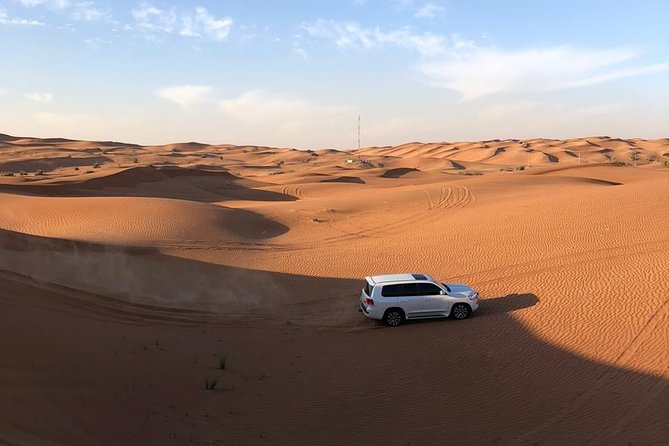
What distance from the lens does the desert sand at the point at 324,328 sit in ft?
27.8

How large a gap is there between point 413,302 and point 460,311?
Result: 1.21 metres

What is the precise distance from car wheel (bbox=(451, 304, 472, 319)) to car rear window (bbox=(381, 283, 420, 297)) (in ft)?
3.20

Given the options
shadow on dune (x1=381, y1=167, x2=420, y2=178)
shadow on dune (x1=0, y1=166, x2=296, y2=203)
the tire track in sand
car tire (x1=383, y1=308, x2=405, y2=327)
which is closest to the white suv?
car tire (x1=383, y1=308, x2=405, y2=327)

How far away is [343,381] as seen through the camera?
10438 mm

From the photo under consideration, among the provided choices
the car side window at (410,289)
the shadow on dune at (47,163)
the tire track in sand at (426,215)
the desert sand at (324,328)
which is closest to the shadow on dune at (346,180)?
the tire track in sand at (426,215)

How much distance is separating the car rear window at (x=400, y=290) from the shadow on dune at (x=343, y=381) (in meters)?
0.83

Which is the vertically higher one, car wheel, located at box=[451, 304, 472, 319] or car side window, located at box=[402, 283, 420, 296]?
car side window, located at box=[402, 283, 420, 296]

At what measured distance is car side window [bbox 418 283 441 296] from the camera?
14266 mm

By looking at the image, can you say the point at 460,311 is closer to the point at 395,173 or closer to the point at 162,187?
the point at 162,187

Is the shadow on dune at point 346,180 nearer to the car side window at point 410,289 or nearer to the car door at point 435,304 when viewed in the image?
the car side window at point 410,289

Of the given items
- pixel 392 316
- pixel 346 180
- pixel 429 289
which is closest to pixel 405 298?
pixel 392 316

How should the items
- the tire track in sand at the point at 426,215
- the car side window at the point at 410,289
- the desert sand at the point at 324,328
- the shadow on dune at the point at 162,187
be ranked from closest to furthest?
the desert sand at the point at 324,328 → the car side window at the point at 410,289 → the tire track in sand at the point at 426,215 → the shadow on dune at the point at 162,187

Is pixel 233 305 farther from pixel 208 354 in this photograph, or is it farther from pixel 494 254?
pixel 494 254

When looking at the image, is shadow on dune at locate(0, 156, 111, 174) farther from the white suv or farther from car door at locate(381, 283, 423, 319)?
car door at locate(381, 283, 423, 319)
